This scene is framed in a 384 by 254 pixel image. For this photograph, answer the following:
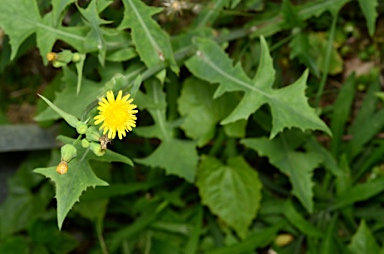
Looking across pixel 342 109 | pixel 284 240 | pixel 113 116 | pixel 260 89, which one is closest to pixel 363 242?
pixel 284 240

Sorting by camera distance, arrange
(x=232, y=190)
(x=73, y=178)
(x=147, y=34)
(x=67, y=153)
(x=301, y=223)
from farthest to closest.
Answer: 1. (x=232, y=190)
2. (x=301, y=223)
3. (x=147, y=34)
4. (x=73, y=178)
5. (x=67, y=153)

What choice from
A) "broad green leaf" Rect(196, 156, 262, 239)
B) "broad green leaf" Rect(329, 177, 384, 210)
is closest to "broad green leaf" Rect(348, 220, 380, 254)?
"broad green leaf" Rect(329, 177, 384, 210)

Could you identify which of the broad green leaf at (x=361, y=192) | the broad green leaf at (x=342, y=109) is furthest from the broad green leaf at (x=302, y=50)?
the broad green leaf at (x=361, y=192)

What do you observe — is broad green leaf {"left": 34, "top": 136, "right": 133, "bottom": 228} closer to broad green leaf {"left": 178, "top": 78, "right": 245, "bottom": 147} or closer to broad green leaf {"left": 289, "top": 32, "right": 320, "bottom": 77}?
broad green leaf {"left": 178, "top": 78, "right": 245, "bottom": 147}

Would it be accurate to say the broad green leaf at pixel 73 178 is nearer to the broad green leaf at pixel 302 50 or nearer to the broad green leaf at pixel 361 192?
the broad green leaf at pixel 302 50

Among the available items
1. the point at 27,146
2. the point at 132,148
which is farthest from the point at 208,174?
the point at 27,146

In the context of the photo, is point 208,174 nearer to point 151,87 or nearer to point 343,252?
point 151,87

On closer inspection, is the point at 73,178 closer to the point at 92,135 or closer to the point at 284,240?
the point at 92,135
